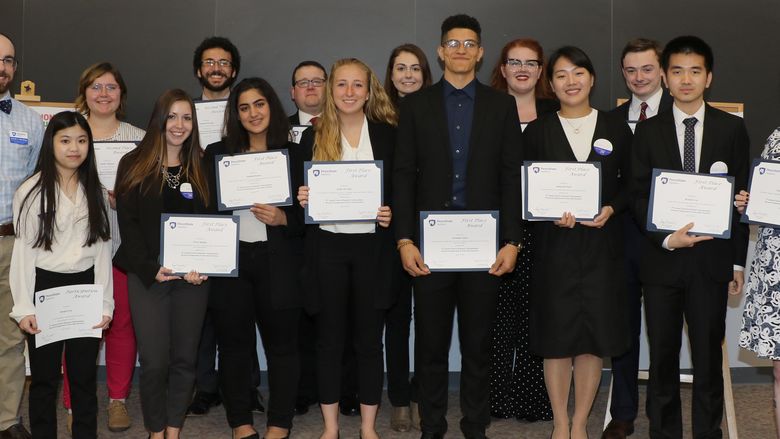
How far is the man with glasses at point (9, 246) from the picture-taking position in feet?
12.5

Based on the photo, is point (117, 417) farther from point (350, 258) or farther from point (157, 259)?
point (350, 258)

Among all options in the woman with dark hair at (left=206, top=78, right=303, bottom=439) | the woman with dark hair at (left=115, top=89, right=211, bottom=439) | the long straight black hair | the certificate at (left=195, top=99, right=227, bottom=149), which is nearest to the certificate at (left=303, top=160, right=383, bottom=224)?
the woman with dark hair at (left=206, top=78, right=303, bottom=439)

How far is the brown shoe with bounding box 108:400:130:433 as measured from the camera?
411 cm

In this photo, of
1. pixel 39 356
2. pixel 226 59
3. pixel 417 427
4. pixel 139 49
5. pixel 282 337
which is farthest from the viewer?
pixel 139 49

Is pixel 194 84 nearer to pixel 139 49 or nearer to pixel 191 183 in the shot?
pixel 139 49

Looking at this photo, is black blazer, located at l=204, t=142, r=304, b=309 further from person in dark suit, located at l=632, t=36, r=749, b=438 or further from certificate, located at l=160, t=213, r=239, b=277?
person in dark suit, located at l=632, t=36, r=749, b=438

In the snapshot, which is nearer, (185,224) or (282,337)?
(185,224)

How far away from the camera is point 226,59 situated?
478 centimetres

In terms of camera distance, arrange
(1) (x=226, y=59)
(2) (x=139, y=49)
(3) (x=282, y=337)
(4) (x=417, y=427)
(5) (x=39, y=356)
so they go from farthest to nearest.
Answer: (2) (x=139, y=49) < (1) (x=226, y=59) < (4) (x=417, y=427) < (3) (x=282, y=337) < (5) (x=39, y=356)

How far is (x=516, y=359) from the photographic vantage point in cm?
427

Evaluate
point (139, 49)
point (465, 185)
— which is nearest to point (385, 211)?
point (465, 185)

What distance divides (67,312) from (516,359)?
242cm

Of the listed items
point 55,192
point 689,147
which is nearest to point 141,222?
point 55,192

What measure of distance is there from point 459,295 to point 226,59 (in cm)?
233
